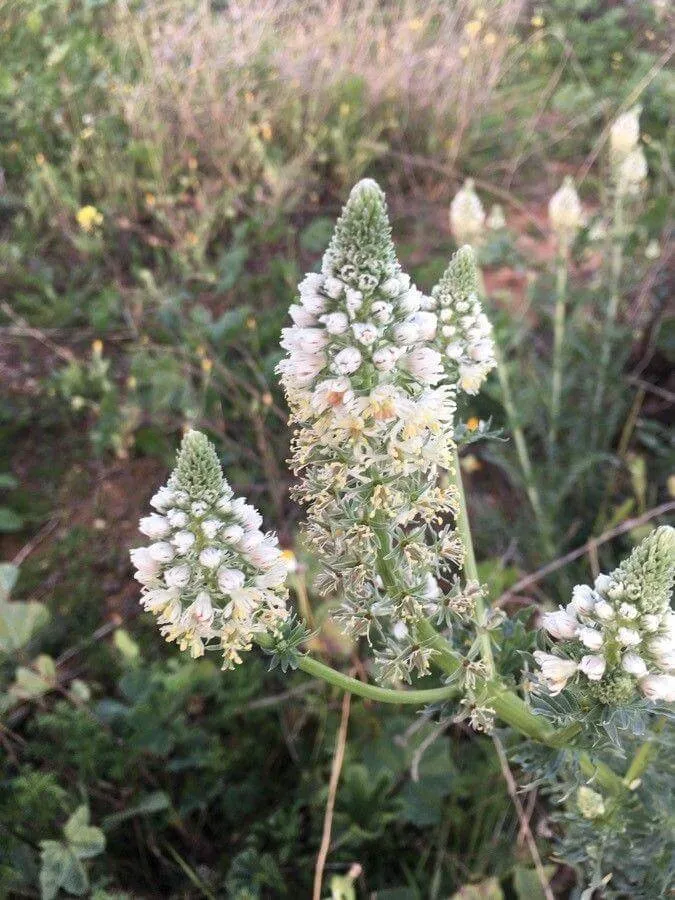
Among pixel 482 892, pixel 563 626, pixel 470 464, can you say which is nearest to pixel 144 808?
pixel 482 892

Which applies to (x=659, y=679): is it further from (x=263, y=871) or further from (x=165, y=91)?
(x=165, y=91)

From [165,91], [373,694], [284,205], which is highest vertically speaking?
[165,91]

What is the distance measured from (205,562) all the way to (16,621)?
6.12 ft

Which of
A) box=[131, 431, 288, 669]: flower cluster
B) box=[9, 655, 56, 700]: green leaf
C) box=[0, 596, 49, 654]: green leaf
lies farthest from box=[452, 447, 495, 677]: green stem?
box=[0, 596, 49, 654]: green leaf

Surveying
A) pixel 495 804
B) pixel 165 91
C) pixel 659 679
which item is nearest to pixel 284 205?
pixel 165 91

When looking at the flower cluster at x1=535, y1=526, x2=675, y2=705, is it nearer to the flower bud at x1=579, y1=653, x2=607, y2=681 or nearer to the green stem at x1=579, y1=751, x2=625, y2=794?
the flower bud at x1=579, y1=653, x2=607, y2=681

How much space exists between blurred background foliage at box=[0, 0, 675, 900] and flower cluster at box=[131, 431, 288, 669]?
70 cm

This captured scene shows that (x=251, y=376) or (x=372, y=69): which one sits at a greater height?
(x=372, y=69)

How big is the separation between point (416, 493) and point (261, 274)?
362 cm

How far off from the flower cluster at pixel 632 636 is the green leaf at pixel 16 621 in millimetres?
2160

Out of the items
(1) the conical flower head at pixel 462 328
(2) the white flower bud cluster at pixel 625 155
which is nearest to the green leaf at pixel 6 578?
(1) the conical flower head at pixel 462 328

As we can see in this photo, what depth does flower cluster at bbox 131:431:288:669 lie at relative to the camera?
142 centimetres

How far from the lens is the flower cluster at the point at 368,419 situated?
1366mm

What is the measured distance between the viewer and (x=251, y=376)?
4.11m
